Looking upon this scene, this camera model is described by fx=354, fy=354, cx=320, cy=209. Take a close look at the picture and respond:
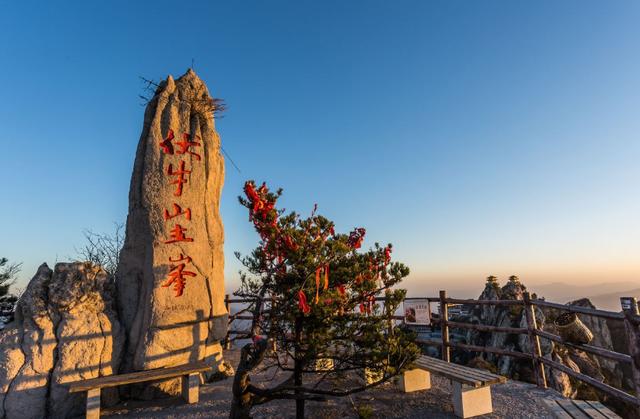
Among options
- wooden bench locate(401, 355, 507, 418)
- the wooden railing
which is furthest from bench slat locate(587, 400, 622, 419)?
wooden bench locate(401, 355, 507, 418)

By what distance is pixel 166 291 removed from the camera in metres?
6.43

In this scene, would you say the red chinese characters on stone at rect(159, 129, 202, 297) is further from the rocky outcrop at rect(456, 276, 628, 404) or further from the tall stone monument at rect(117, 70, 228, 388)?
the rocky outcrop at rect(456, 276, 628, 404)

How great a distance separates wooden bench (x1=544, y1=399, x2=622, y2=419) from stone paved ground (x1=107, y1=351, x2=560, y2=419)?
0.50 ft

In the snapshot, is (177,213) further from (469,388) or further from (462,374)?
(469,388)

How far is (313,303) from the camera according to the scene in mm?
4336

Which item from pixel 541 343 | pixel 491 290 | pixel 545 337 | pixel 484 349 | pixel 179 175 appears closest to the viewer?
pixel 545 337

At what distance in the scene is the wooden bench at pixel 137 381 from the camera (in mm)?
5180

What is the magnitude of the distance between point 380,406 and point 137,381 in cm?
380

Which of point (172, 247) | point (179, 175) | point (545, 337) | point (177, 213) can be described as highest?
point (179, 175)

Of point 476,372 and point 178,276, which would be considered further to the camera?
point 178,276

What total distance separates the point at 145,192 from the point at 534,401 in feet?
24.9

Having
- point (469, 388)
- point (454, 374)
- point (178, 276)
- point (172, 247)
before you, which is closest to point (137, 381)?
point (178, 276)

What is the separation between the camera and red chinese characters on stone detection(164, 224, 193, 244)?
6623 mm

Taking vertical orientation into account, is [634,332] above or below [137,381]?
above
